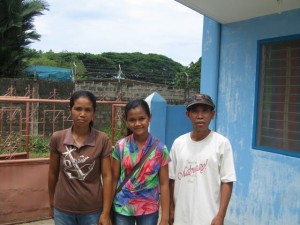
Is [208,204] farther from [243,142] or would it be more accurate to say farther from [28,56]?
[28,56]

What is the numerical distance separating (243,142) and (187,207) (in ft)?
7.23

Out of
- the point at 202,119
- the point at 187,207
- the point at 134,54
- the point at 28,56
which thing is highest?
the point at 134,54

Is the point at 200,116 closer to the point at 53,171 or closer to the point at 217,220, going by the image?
the point at 217,220

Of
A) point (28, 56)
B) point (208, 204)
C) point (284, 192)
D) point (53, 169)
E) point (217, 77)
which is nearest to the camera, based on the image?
point (208, 204)

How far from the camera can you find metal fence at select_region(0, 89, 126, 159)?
190 inches

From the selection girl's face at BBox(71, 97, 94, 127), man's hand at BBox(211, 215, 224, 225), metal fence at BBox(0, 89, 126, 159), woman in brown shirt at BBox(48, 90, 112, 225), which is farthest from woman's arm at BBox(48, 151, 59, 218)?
metal fence at BBox(0, 89, 126, 159)

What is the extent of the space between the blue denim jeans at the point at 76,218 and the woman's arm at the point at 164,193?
0.41m

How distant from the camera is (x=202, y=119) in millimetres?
2287

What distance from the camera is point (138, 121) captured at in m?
2.33

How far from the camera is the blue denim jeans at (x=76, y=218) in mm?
2383

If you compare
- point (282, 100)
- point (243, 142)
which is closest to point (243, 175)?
point (243, 142)

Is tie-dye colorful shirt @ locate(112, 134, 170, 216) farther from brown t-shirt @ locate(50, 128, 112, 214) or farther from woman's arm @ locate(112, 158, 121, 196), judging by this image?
brown t-shirt @ locate(50, 128, 112, 214)

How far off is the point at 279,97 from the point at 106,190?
8.02ft

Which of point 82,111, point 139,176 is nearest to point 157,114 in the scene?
point 82,111
